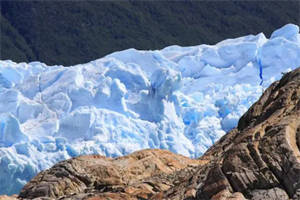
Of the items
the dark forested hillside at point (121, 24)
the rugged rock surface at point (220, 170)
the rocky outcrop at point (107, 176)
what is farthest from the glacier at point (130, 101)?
the dark forested hillside at point (121, 24)

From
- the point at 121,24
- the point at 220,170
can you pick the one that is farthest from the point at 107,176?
the point at 121,24

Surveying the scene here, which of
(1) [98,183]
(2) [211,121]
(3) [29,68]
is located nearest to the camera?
(1) [98,183]

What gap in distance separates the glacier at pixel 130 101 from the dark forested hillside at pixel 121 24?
106 ft

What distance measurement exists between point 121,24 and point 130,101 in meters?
45.0

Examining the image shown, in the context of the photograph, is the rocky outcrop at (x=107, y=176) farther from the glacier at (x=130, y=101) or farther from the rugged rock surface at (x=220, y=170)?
the glacier at (x=130, y=101)

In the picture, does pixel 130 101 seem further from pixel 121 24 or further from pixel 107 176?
pixel 121 24

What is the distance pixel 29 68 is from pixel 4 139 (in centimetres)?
1388

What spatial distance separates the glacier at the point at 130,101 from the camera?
40266 mm

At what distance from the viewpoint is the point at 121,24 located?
8975 centimetres

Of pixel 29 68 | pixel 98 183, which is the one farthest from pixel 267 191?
pixel 29 68

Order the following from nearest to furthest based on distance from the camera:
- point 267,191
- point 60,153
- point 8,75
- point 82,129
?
1. point 267,191
2. point 60,153
3. point 82,129
4. point 8,75

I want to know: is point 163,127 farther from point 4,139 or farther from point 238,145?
point 238,145

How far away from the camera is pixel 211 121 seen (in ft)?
149

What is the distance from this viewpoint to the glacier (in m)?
40.3
